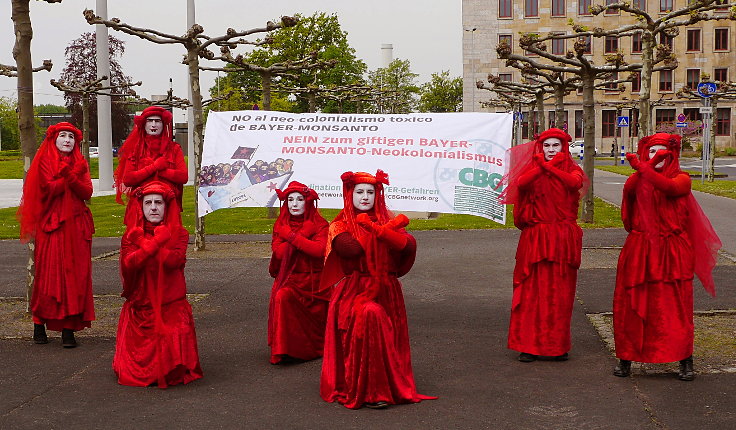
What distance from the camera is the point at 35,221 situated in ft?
30.3

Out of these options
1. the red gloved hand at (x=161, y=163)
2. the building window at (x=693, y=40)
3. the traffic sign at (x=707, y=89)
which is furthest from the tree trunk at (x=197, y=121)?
the building window at (x=693, y=40)

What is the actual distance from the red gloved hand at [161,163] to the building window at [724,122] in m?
78.2

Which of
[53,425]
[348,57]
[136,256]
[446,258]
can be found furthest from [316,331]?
[348,57]

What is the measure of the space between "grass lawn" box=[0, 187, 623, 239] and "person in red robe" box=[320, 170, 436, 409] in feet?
43.1

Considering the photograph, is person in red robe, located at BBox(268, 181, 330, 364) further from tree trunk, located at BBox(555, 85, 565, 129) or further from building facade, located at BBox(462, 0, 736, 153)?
building facade, located at BBox(462, 0, 736, 153)

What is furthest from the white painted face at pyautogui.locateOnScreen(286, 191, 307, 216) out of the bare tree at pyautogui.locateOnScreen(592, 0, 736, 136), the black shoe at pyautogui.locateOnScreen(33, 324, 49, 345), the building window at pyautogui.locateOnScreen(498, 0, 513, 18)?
the building window at pyautogui.locateOnScreen(498, 0, 513, 18)

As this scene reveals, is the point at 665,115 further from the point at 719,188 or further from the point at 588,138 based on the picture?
the point at 588,138

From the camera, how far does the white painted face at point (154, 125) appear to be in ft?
31.3

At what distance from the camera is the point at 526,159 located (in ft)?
27.8

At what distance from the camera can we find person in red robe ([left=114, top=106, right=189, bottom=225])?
9.56 meters

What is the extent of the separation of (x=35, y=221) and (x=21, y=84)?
2.49 meters

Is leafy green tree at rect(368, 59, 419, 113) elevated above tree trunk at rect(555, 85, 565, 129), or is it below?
above

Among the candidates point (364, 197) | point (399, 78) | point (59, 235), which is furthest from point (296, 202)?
point (399, 78)

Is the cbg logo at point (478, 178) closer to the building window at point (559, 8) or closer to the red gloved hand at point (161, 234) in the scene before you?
the red gloved hand at point (161, 234)
